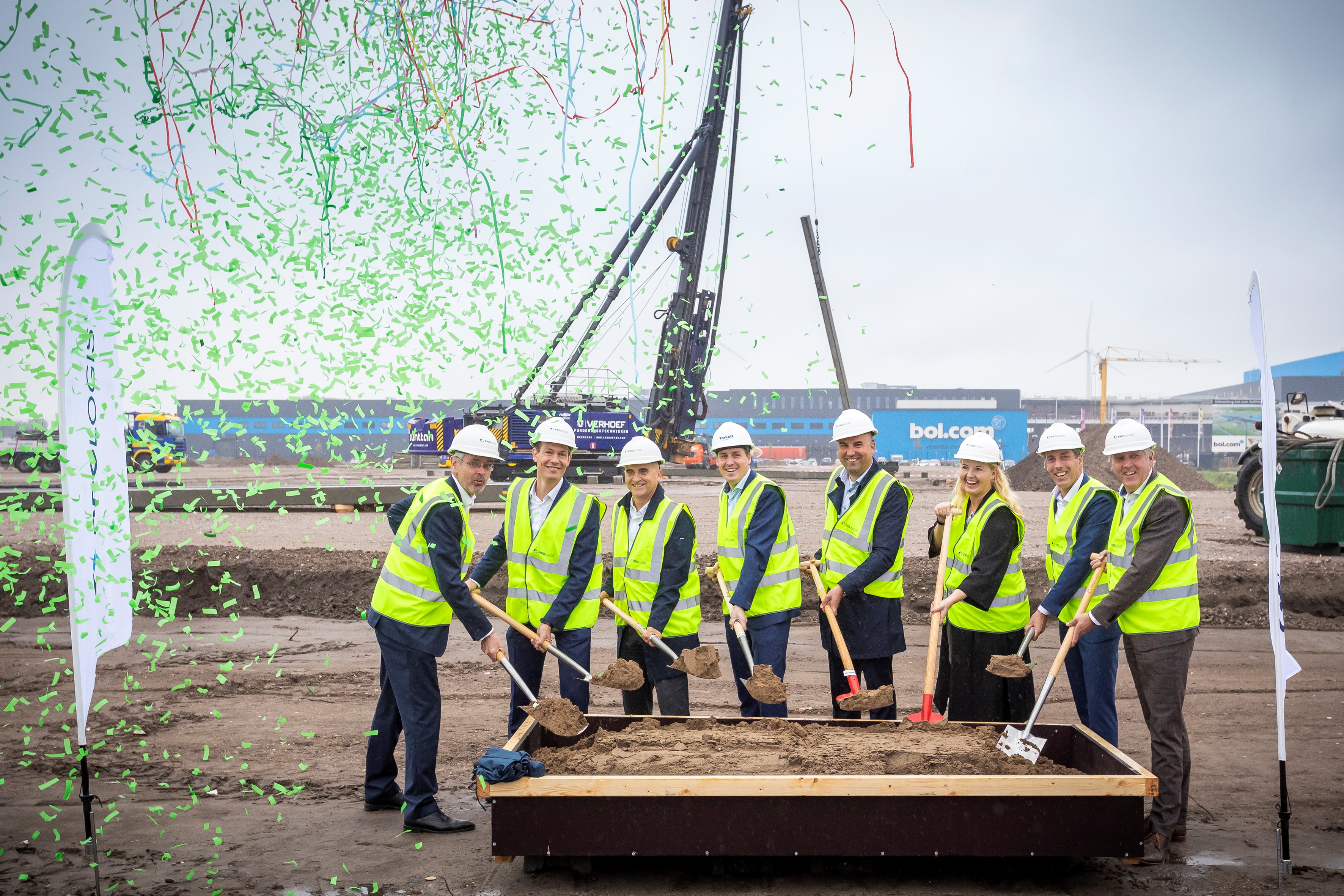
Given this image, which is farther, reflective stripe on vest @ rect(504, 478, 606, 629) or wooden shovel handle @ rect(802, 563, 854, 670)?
wooden shovel handle @ rect(802, 563, 854, 670)

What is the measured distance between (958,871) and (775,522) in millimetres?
2081

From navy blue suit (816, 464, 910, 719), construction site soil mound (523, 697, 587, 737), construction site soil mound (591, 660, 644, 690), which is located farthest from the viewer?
navy blue suit (816, 464, 910, 719)

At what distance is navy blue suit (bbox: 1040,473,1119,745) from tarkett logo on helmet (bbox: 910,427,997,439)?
46.0 m

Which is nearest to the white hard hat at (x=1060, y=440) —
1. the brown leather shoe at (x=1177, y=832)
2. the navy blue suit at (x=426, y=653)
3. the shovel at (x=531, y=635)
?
the brown leather shoe at (x=1177, y=832)

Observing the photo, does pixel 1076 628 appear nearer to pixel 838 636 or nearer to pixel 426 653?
pixel 838 636

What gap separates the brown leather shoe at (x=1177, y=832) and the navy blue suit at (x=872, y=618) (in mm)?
1409

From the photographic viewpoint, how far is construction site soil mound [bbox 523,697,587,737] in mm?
4719

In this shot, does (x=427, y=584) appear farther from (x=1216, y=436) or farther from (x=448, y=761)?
(x=1216, y=436)

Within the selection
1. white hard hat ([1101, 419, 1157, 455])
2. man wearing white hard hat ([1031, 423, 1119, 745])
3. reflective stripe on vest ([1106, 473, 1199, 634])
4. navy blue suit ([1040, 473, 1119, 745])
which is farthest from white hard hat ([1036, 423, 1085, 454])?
reflective stripe on vest ([1106, 473, 1199, 634])

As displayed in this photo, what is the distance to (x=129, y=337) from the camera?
4.22 m

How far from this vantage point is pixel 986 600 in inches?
203

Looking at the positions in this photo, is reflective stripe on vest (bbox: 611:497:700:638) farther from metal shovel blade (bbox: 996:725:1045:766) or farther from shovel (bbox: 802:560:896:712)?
metal shovel blade (bbox: 996:725:1045:766)

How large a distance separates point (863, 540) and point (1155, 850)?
209 centimetres

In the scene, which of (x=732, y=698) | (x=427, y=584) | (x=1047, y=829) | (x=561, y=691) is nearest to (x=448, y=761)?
(x=561, y=691)
